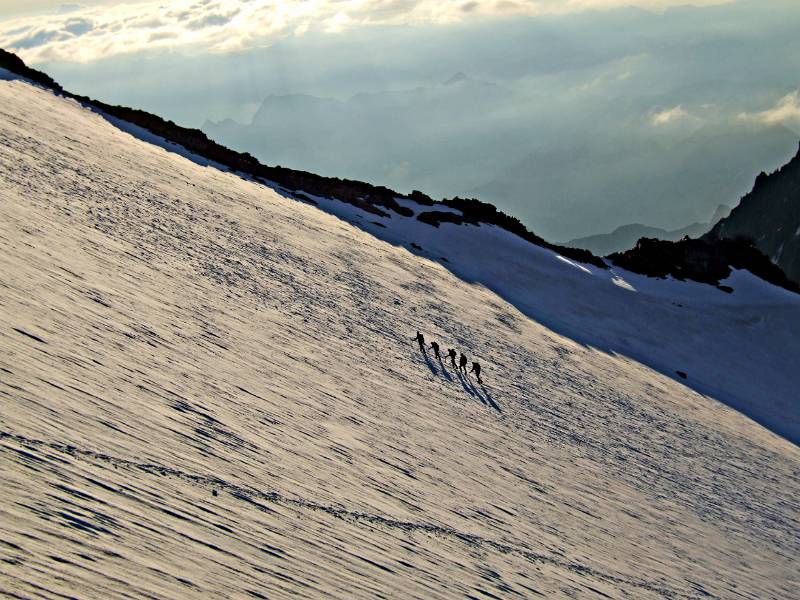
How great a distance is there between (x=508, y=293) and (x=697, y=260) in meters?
22.8

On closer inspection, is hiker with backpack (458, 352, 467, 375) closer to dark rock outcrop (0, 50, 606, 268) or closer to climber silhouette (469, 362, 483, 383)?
climber silhouette (469, 362, 483, 383)

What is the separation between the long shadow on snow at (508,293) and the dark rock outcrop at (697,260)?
581 centimetres

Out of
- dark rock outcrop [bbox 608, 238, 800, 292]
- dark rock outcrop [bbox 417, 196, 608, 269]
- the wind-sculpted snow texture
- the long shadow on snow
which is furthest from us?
dark rock outcrop [bbox 608, 238, 800, 292]

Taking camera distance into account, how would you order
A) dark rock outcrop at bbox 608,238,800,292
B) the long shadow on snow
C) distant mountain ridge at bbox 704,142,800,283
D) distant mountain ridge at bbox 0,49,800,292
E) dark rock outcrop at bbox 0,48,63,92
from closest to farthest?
the long shadow on snow → dark rock outcrop at bbox 0,48,63,92 → distant mountain ridge at bbox 0,49,800,292 → dark rock outcrop at bbox 608,238,800,292 → distant mountain ridge at bbox 704,142,800,283

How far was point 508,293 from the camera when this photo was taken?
144 feet

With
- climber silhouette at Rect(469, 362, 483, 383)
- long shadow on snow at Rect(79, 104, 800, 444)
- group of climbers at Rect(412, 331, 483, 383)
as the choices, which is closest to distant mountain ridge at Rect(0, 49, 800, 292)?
long shadow on snow at Rect(79, 104, 800, 444)

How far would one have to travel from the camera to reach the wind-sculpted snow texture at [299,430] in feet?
39.0

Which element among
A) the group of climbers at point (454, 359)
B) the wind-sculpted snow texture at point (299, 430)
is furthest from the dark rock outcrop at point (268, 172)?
the group of climbers at point (454, 359)

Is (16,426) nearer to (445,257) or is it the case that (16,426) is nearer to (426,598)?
(426,598)

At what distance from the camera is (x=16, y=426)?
39.7 ft

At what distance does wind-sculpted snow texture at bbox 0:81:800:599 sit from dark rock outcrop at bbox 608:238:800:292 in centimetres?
2042

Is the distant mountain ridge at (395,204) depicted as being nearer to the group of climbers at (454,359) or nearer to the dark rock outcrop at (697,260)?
the dark rock outcrop at (697,260)

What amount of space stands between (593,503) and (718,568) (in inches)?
131

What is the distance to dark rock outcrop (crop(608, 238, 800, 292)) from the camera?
5769cm
